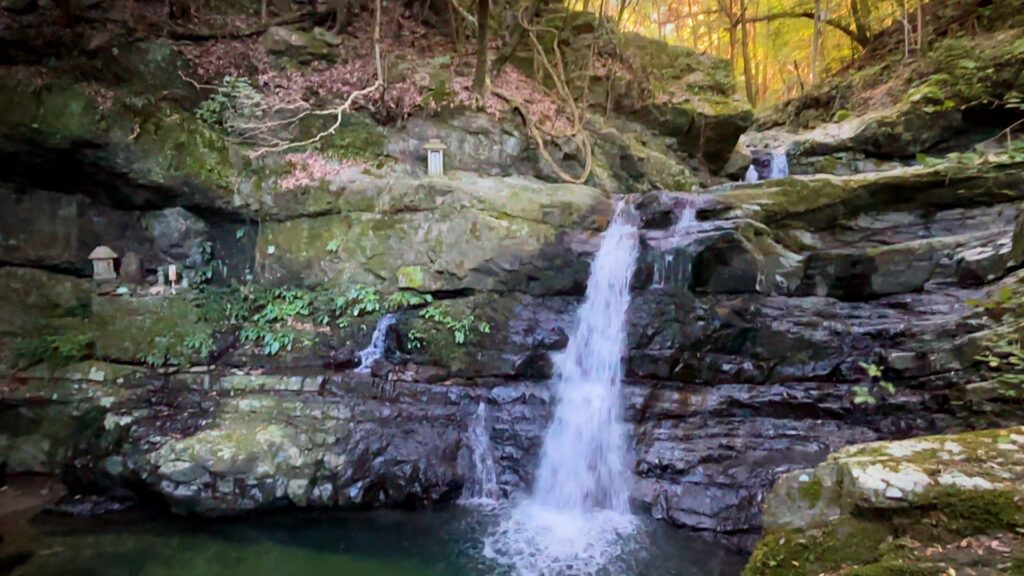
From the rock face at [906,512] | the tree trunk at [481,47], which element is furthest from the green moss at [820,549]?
the tree trunk at [481,47]

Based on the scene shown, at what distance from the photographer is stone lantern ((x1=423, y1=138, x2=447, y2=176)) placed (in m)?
8.79

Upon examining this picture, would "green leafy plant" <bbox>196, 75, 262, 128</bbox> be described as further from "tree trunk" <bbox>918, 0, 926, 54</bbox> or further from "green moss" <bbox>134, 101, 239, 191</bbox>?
"tree trunk" <bbox>918, 0, 926, 54</bbox>

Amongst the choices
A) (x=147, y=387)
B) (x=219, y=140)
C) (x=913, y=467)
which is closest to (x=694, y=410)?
(x=913, y=467)

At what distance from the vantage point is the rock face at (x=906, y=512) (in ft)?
6.14

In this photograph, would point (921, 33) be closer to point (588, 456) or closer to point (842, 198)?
point (842, 198)

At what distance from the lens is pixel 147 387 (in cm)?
704

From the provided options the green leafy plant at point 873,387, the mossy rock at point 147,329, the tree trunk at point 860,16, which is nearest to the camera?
the green leafy plant at point 873,387

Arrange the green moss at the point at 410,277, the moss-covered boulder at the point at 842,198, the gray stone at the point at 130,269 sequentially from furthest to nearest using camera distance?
the gray stone at the point at 130,269, the green moss at the point at 410,277, the moss-covered boulder at the point at 842,198

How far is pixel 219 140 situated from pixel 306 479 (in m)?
5.27

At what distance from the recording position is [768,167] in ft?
41.2

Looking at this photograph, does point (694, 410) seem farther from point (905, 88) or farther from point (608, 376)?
point (905, 88)

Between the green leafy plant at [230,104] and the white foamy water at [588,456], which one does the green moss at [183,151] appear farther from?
the white foamy water at [588,456]

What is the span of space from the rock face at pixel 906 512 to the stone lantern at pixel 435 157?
24.2 ft

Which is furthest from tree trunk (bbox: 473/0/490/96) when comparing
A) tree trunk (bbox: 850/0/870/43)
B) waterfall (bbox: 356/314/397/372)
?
tree trunk (bbox: 850/0/870/43)
